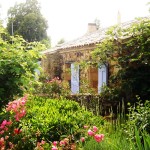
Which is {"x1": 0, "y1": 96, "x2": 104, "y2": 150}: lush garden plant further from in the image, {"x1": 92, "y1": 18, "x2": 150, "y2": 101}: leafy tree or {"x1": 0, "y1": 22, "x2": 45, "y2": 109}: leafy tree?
{"x1": 92, "y1": 18, "x2": 150, "y2": 101}: leafy tree

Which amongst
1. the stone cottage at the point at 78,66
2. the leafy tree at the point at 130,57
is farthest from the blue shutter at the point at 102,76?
the leafy tree at the point at 130,57

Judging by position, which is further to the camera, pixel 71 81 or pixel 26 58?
pixel 71 81

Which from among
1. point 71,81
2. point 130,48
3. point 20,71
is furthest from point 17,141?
point 71,81

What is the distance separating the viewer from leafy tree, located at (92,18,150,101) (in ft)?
30.3

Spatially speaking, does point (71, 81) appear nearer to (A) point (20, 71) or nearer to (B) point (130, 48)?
(B) point (130, 48)

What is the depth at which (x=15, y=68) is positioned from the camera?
17.2ft

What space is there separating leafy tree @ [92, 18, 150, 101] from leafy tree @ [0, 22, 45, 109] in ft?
13.5

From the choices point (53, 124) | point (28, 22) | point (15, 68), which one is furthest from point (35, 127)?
point (28, 22)

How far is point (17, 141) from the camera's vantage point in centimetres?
475

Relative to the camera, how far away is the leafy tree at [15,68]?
5340 millimetres

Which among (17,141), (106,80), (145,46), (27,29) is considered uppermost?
(27,29)

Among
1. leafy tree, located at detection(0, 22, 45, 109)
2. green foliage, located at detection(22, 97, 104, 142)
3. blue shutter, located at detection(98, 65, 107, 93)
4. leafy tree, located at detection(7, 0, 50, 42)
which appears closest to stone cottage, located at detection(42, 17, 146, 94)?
blue shutter, located at detection(98, 65, 107, 93)

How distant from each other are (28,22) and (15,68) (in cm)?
3105

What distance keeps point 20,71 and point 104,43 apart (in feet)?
16.9
